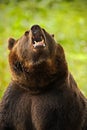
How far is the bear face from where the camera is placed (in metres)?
7.16

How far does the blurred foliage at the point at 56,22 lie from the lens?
1327 cm

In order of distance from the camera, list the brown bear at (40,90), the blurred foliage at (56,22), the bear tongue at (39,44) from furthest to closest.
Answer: the blurred foliage at (56,22)
the brown bear at (40,90)
the bear tongue at (39,44)

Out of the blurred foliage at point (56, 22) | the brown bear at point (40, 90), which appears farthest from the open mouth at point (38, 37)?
the blurred foliage at point (56, 22)

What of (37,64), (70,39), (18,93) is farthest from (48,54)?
(70,39)

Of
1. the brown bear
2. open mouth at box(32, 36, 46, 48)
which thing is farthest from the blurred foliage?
open mouth at box(32, 36, 46, 48)

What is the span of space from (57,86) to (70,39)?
7035mm

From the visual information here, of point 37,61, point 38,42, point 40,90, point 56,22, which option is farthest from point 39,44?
point 56,22

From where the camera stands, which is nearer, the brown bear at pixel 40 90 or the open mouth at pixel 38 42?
the open mouth at pixel 38 42

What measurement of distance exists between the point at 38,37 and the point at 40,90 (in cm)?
54

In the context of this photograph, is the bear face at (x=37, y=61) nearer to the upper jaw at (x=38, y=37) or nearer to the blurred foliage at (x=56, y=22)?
the upper jaw at (x=38, y=37)

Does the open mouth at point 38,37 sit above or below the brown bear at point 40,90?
above

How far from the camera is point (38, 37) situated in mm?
7148

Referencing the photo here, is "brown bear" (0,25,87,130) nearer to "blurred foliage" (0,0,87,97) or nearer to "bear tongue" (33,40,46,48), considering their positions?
"bear tongue" (33,40,46,48)

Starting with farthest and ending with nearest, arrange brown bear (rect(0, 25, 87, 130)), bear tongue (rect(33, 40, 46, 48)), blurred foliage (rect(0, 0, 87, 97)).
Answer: blurred foliage (rect(0, 0, 87, 97)) → brown bear (rect(0, 25, 87, 130)) → bear tongue (rect(33, 40, 46, 48))
